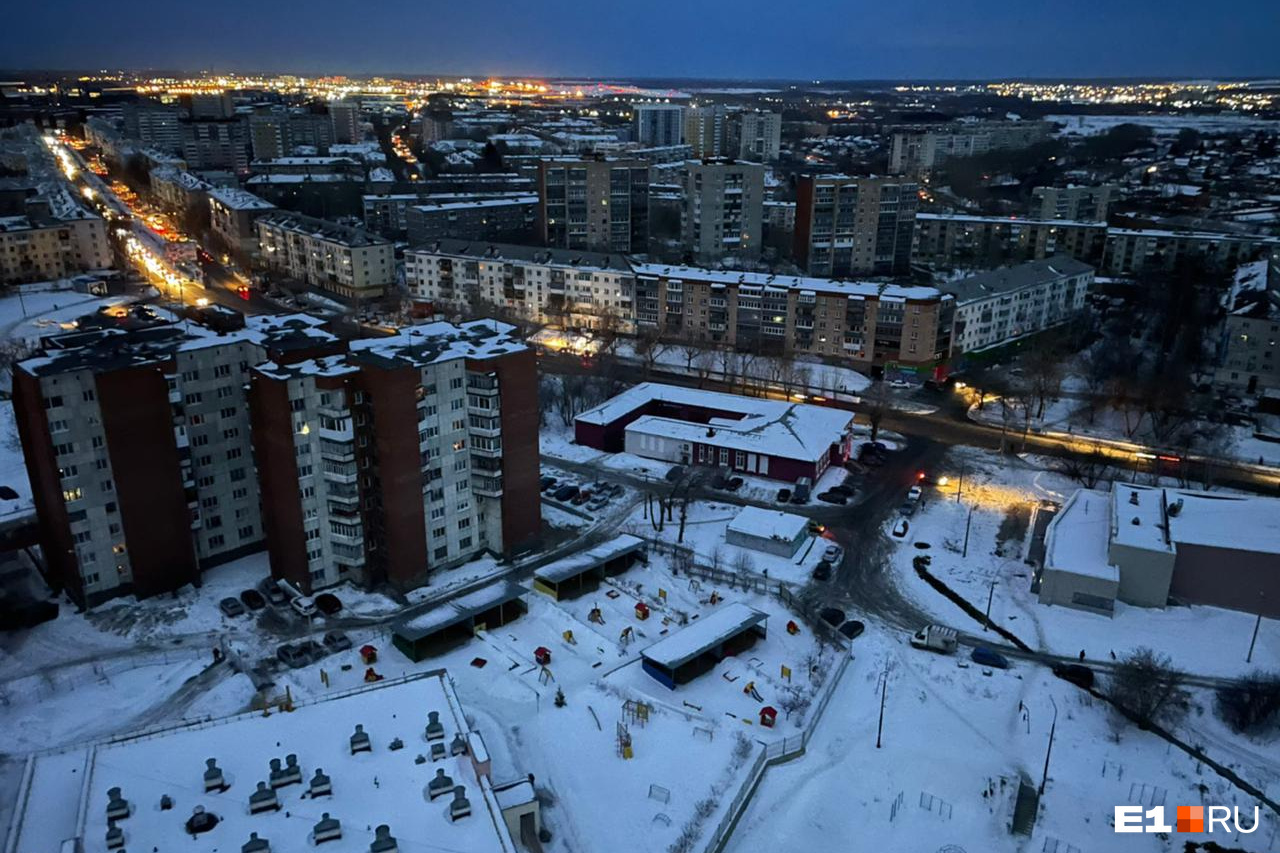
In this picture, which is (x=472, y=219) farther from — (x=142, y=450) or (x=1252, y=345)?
(x=1252, y=345)

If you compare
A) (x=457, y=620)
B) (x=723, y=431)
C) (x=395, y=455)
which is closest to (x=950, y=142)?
(x=723, y=431)

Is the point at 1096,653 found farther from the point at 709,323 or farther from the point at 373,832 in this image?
the point at 709,323

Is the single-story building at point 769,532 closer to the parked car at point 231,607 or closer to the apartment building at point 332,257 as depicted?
the parked car at point 231,607

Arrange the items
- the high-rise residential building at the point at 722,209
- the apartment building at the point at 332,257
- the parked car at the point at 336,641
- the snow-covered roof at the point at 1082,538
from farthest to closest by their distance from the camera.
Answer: the high-rise residential building at the point at 722,209 < the apartment building at the point at 332,257 < the snow-covered roof at the point at 1082,538 < the parked car at the point at 336,641

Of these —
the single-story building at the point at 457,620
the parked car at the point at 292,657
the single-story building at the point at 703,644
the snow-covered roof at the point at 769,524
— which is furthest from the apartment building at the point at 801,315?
the parked car at the point at 292,657

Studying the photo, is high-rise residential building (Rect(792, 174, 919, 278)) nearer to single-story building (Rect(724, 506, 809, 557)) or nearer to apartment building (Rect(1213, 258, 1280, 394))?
apartment building (Rect(1213, 258, 1280, 394))

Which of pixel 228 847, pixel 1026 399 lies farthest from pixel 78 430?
pixel 1026 399
